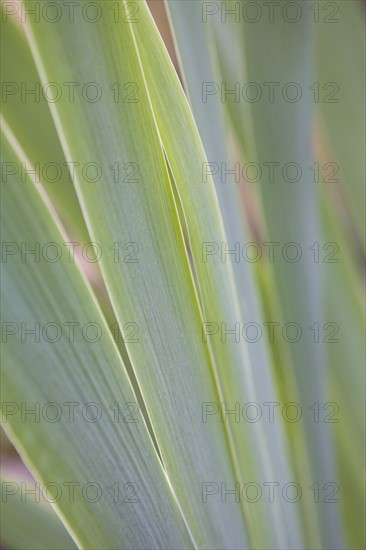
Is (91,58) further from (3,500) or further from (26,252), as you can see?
(3,500)

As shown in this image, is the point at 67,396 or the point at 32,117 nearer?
the point at 67,396

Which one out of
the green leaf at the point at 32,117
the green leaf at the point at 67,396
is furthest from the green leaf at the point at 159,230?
the green leaf at the point at 32,117

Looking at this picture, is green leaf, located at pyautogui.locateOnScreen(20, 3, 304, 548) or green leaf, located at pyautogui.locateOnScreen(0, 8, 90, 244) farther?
green leaf, located at pyautogui.locateOnScreen(0, 8, 90, 244)

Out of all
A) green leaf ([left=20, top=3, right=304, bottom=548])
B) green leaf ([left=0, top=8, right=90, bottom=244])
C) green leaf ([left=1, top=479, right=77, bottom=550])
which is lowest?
green leaf ([left=1, top=479, right=77, bottom=550])

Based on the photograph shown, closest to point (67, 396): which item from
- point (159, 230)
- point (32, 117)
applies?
point (159, 230)

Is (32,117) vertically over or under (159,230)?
over

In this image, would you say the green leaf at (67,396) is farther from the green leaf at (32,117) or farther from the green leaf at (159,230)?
the green leaf at (32,117)

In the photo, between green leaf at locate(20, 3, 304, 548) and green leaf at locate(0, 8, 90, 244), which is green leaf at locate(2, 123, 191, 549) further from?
green leaf at locate(0, 8, 90, 244)

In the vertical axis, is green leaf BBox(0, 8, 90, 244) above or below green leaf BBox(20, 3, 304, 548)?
above

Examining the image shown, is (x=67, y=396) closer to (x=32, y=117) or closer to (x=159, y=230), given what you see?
(x=159, y=230)

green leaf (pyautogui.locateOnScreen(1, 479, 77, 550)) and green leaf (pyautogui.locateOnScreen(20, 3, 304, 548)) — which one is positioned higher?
green leaf (pyautogui.locateOnScreen(20, 3, 304, 548))

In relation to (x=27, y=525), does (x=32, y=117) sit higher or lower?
higher

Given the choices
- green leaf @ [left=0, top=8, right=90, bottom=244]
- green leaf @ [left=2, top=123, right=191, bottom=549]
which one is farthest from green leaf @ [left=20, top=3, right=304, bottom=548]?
green leaf @ [left=0, top=8, right=90, bottom=244]
